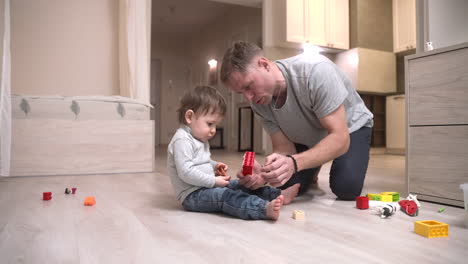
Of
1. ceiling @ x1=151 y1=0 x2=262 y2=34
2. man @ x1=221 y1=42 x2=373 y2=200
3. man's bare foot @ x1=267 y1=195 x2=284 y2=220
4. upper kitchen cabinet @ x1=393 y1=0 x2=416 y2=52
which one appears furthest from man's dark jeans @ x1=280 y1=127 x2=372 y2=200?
ceiling @ x1=151 y1=0 x2=262 y2=34

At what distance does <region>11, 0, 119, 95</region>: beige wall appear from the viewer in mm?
3250

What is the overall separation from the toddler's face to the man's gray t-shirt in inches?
12.7

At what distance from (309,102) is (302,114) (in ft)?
0.30

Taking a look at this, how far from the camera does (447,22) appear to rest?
5.61ft

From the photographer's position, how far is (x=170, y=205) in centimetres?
145

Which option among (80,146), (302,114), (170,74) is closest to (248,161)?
(302,114)

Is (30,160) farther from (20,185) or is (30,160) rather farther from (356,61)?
(356,61)

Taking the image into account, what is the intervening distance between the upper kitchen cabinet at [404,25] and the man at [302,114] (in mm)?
3515

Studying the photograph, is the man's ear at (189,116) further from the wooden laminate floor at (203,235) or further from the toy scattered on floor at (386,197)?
the toy scattered on floor at (386,197)

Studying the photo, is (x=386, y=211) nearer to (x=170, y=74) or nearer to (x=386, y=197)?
(x=386, y=197)

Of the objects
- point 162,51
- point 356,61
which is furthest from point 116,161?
point 162,51

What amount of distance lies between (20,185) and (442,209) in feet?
6.94

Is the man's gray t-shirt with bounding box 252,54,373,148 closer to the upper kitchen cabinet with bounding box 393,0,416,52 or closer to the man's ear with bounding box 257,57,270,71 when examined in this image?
the man's ear with bounding box 257,57,270,71

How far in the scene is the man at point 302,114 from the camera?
1.27 meters
